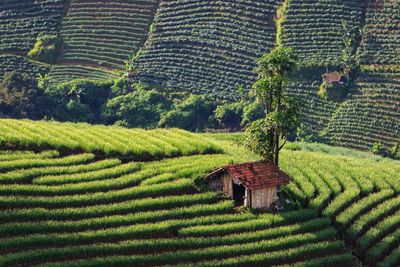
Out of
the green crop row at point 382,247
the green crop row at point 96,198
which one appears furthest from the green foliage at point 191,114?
the green crop row at point 382,247

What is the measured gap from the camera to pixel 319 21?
77.6 meters

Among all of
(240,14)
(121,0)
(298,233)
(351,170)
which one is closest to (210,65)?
(240,14)

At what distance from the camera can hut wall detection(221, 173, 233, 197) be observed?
41719 mm

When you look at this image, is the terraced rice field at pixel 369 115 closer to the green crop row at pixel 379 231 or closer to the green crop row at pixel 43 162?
the green crop row at pixel 379 231

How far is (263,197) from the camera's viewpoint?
135 ft

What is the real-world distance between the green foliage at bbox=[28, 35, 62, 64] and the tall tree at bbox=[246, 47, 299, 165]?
4456 cm

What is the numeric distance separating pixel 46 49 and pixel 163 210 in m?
47.3

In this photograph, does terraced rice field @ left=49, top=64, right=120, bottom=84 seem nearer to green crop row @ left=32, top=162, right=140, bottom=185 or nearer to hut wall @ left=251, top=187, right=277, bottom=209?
green crop row @ left=32, top=162, right=140, bottom=185

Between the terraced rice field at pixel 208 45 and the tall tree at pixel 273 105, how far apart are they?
32561mm

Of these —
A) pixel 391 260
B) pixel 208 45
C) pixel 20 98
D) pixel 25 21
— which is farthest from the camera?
pixel 25 21

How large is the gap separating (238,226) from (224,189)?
3.92 meters

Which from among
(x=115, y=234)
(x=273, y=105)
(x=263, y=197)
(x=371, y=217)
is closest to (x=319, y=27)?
(x=273, y=105)

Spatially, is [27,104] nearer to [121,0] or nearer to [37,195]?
[121,0]

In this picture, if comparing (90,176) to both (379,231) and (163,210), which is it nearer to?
(163,210)
